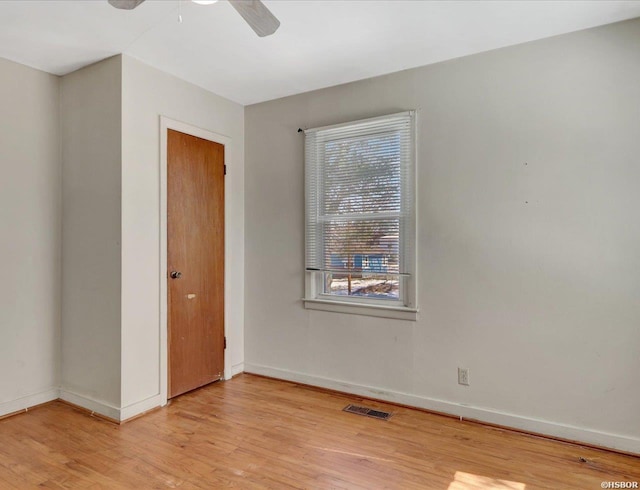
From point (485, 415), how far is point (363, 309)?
1145mm

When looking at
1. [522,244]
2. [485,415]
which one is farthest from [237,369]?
[522,244]

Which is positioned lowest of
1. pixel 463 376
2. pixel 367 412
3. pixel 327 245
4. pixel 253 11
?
pixel 367 412

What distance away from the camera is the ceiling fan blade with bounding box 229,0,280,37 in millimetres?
1763

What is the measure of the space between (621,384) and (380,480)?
1593mm

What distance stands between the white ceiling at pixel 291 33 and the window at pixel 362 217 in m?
0.53

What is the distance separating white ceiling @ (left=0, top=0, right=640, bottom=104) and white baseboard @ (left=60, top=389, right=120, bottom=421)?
2.53 m

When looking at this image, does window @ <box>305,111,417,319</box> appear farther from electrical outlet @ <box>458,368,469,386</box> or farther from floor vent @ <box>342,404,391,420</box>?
floor vent @ <box>342,404,391,420</box>

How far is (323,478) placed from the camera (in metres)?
2.16

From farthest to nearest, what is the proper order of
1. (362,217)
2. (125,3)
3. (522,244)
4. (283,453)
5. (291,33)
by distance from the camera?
1. (362,217)
2. (522,244)
3. (291,33)
4. (283,453)
5. (125,3)

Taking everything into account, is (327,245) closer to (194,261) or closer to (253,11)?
(194,261)

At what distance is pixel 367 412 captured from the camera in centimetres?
300

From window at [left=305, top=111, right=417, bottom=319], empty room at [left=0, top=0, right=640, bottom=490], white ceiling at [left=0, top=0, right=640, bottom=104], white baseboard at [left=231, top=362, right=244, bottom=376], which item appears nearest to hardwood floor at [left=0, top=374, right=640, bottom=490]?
empty room at [left=0, top=0, right=640, bottom=490]

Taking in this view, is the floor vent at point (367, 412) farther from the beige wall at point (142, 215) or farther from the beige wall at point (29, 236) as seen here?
the beige wall at point (29, 236)

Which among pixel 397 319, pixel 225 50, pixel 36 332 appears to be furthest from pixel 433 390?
pixel 36 332
